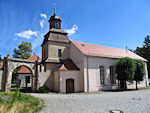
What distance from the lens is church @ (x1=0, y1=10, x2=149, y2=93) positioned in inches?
670

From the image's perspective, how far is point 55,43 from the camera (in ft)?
69.9

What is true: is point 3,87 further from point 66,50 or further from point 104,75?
point 104,75

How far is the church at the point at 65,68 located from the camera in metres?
17.0

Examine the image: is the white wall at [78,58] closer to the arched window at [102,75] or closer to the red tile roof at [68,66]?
the red tile roof at [68,66]

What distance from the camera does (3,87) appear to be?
15.2 metres

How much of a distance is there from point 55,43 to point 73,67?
5.81 metres

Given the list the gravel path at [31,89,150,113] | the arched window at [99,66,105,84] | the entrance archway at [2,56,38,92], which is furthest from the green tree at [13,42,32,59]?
the gravel path at [31,89,150,113]

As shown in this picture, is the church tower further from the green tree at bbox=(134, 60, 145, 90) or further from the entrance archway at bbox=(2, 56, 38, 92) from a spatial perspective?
the green tree at bbox=(134, 60, 145, 90)

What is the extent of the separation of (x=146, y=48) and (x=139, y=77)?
2389 centimetres

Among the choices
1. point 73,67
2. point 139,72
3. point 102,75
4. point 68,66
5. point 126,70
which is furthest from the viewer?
point 139,72

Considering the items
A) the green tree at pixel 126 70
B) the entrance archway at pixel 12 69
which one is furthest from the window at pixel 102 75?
the entrance archway at pixel 12 69

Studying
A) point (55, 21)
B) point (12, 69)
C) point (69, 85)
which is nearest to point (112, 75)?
point (69, 85)

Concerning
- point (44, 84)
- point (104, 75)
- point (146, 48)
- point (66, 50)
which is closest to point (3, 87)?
point (44, 84)

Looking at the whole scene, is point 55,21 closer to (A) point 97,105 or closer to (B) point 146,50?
(A) point 97,105
